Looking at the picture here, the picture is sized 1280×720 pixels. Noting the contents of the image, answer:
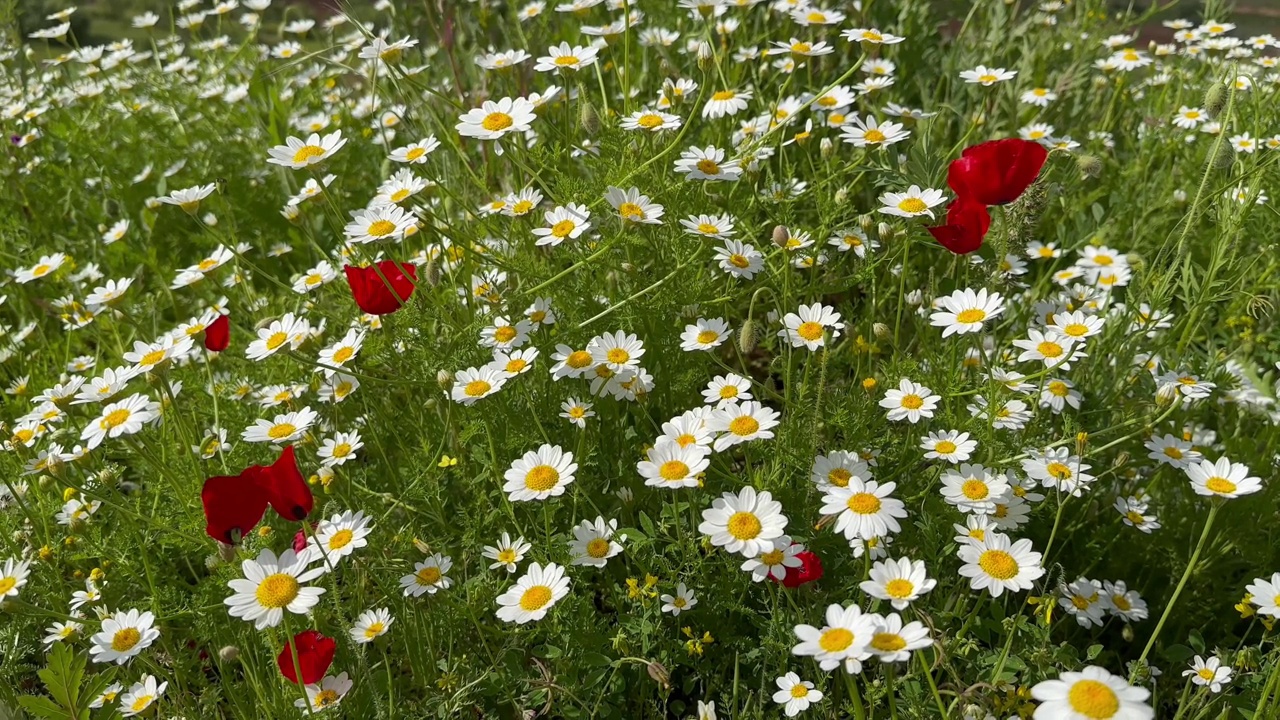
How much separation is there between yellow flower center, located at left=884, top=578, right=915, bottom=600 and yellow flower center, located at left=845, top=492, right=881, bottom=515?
13 centimetres

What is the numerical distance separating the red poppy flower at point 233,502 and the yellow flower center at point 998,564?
112 centimetres

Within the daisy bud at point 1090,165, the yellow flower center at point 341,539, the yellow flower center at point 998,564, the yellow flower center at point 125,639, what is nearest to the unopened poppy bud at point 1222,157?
the daisy bud at point 1090,165

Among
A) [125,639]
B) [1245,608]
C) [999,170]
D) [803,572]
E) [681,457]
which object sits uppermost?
[999,170]

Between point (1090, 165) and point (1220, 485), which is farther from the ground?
point (1090, 165)

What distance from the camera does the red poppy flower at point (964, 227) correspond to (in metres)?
1.68

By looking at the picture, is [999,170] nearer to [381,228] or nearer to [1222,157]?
[1222,157]

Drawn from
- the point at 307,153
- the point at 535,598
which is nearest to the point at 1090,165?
the point at 535,598

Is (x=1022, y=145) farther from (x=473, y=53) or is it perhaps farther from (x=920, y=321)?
(x=473, y=53)

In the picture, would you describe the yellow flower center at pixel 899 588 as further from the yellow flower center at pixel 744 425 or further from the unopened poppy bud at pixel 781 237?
the unopened poppy bud at pixel 781 237

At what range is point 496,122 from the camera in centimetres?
197

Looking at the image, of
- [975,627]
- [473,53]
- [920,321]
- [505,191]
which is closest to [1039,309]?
[920,321]

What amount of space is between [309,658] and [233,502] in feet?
0.91

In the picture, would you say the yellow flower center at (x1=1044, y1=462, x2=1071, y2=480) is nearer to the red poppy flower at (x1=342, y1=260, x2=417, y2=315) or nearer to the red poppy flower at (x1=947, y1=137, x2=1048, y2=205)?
the red poppy flower at (x1=947, y1=137, x2=1048, y2=205)

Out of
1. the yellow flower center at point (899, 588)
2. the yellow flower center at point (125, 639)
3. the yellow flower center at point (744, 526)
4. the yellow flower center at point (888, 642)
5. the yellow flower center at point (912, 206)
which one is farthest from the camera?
the yellow flower center at point (912, 206)
